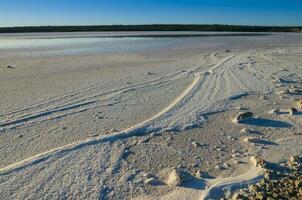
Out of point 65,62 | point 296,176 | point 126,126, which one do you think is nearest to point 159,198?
point 296,176

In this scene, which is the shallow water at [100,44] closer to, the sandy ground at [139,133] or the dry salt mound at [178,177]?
the sandy ground at [139,133]

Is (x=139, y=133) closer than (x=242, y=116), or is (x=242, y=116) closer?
(x=139, y=133)

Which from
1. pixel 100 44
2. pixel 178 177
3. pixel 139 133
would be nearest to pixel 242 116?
pixel 139 133

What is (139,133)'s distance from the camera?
5332 millimetres

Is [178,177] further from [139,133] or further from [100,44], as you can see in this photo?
[100,44]

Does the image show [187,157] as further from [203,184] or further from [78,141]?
[78,141]

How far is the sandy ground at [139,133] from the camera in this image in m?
3.86

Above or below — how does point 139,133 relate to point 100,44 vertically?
below

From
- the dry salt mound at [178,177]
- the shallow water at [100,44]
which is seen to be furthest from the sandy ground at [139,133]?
the shallow water at [100,44]

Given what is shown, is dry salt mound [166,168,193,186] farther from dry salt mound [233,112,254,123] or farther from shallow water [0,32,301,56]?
shallow water [0,32,301,56]

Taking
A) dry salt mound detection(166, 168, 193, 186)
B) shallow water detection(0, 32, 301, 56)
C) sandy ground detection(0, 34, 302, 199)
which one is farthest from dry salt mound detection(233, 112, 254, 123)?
shallow water detection(0, 32, 301, 56)

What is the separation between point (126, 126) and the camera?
5613mm

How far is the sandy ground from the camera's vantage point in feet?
12.7

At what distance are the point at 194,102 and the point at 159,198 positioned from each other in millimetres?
3450
